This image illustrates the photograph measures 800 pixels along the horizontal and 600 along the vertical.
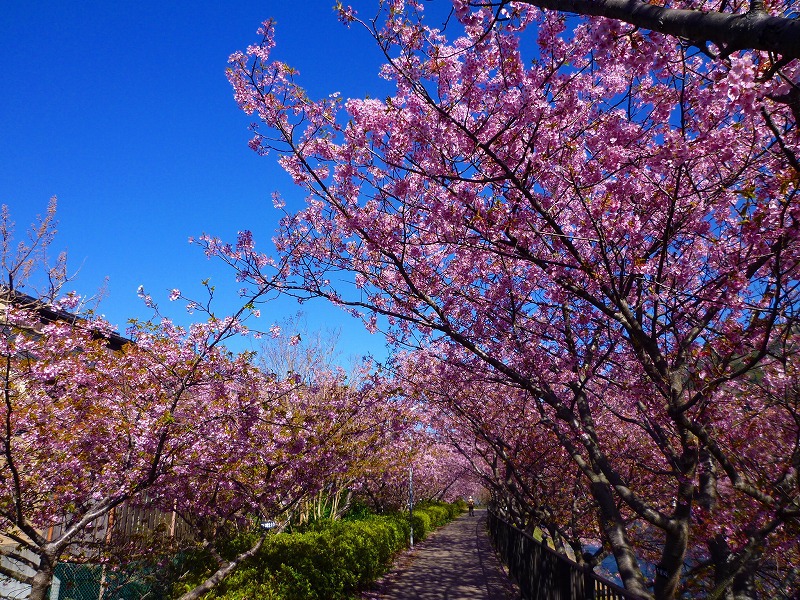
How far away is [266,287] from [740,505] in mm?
6101

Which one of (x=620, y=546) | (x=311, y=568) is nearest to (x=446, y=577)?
(x=311, y=568)

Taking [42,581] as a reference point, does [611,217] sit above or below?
above

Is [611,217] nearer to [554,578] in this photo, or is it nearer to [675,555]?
[675,555]

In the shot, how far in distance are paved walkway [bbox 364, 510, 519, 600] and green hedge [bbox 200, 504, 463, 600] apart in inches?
31.1

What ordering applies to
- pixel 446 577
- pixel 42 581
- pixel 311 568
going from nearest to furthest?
pixel 42 581, pixel 311 568, pixel 446 577

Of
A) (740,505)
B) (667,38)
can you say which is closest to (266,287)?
(667,38)

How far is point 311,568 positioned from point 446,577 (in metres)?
7.27

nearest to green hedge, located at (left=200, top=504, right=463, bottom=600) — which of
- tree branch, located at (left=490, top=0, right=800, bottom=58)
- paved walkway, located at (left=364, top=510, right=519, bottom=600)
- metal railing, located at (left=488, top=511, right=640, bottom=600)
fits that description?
paved walkway, located at (left=364, top=510, right=519, bottom=600)

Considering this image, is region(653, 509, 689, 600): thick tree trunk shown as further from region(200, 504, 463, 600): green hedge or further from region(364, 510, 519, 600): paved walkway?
region(364, 510, 519, 600): paved walkway

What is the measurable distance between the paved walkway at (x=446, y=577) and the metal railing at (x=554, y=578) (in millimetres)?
1124

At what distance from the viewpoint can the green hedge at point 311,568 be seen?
7594mm

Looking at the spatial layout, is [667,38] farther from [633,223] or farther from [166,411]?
[166,411]

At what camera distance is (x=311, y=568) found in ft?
29.2

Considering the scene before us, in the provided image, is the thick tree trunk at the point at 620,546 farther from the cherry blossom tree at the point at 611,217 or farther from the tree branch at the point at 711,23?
the tree branch at the point at 711,23
